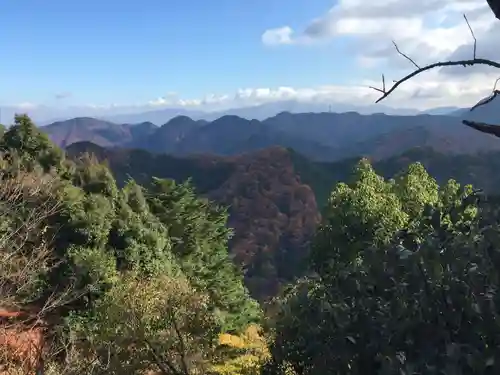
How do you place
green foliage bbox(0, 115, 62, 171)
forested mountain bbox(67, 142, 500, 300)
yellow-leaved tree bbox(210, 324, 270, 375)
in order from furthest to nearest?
1. forested mountain bbox(67, 142, 500, 300)
2. green foliage bbox(0, 115, 62, 171)
3. yellow-leaved tree bbox(210, 324, 270, 375)

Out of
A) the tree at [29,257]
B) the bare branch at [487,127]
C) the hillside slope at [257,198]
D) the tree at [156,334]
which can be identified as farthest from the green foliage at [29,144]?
the hillside slope at [257,198]

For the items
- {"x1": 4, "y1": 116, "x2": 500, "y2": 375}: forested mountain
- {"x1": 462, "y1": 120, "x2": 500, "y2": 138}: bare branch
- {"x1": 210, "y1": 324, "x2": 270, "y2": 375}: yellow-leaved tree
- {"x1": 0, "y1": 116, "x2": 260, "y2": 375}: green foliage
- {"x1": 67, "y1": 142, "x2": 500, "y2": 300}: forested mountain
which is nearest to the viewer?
{"x1": 462, "y1": 120, "x2": 500, "y2": 138}: bare branch

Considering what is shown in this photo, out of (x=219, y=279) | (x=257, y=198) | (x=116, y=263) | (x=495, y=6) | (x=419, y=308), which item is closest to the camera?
(x=495, y=6)

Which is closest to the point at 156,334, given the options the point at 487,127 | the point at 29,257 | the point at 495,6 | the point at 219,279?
the point at 29,257

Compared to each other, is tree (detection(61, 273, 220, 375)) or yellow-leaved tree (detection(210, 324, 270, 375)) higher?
tree (detection(61, 273, 220, 375))

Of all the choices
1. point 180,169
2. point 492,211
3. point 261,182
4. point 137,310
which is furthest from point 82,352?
point 180,169

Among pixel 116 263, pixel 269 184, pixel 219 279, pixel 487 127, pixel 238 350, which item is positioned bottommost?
pixel 269 184

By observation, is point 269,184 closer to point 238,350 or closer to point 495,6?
point 238,350

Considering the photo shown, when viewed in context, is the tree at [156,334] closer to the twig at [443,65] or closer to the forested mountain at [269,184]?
the twig at [443,65]

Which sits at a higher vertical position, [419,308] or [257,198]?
[419,308]

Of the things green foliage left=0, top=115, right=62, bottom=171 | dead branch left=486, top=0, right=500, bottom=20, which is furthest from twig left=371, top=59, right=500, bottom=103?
green foliage left=0, top=115, right=62, bottom=171

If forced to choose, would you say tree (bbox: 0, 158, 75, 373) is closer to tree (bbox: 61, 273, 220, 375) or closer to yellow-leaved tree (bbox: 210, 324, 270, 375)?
tree (bbox: 61, 273, 220, 375)

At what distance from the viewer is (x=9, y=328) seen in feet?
60.6

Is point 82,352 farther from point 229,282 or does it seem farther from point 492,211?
point 229,282
